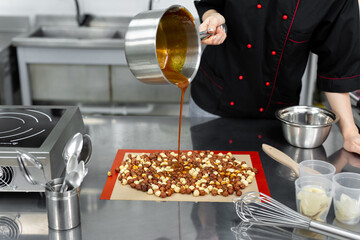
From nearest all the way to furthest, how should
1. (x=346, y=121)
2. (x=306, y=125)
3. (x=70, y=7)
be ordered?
(x=306, y=125), (x=346, y=121), (x=70, y=7)

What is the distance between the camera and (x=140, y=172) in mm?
1473

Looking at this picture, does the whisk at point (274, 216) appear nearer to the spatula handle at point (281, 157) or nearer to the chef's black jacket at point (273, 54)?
the spatula handle at point (281, 157)

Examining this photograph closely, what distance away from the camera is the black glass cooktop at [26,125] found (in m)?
1.36

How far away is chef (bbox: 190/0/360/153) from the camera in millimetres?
1724

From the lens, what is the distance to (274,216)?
120cm

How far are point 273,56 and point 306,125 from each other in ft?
1.33

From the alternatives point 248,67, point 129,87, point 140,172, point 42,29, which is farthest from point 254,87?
point 42,29

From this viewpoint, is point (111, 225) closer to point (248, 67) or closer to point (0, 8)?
point (248, 67)

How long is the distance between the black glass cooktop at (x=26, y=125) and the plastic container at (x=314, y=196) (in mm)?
792

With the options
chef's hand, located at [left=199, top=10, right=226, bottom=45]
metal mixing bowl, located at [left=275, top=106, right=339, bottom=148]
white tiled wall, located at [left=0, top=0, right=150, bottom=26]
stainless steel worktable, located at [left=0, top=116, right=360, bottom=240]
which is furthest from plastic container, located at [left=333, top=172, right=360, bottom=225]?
white tiled wall, located at [left=0, top=0, right=150, bottom=26]

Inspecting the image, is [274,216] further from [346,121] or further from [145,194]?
[346,121]

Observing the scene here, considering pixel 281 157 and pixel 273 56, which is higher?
pixel 273 56

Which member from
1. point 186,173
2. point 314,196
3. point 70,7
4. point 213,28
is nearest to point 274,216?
point 314,196

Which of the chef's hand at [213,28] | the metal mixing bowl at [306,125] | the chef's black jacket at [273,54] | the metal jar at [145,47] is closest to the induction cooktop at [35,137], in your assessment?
the metal jar at [145,47]
